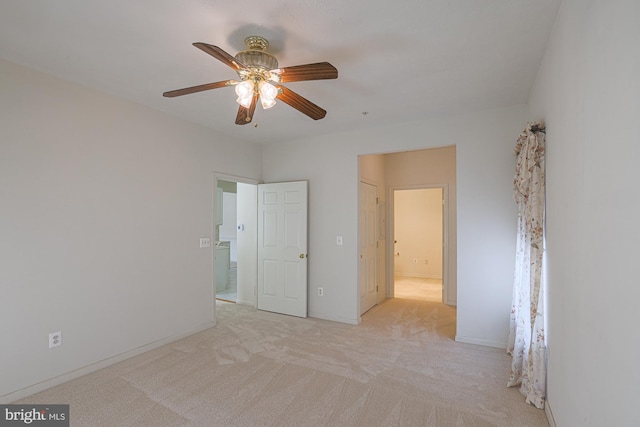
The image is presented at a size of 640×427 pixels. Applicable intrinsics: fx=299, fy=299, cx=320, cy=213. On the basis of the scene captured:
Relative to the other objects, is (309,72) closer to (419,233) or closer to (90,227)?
(90,227)

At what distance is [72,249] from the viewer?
2680 mm

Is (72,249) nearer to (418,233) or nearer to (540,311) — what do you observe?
(540,311)

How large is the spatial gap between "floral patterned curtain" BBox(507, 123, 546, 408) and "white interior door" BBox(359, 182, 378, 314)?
6.82 feet

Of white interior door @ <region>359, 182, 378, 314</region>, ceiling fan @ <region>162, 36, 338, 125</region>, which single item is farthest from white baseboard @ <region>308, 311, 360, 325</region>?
ceiling fan @ <region>162, 36, 338, 125</region>

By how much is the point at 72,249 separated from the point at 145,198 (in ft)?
2.68

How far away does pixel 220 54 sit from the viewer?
1.66 meters

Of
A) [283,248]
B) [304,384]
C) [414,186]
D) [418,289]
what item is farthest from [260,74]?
[418,289]

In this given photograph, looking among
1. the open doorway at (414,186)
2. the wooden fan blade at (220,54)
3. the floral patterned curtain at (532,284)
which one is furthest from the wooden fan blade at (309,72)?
the open doorway at (414,186)

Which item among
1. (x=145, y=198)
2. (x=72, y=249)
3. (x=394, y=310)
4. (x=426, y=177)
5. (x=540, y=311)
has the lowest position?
(x=394, y=310)

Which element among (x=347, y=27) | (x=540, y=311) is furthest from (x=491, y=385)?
(x=347, y=27)

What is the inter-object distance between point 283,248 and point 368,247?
133 centimetres

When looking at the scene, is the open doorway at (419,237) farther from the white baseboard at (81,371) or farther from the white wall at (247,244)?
the white baseboard at (81,371)

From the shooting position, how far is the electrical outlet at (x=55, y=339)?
2537mm

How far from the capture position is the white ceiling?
175 centimetres
